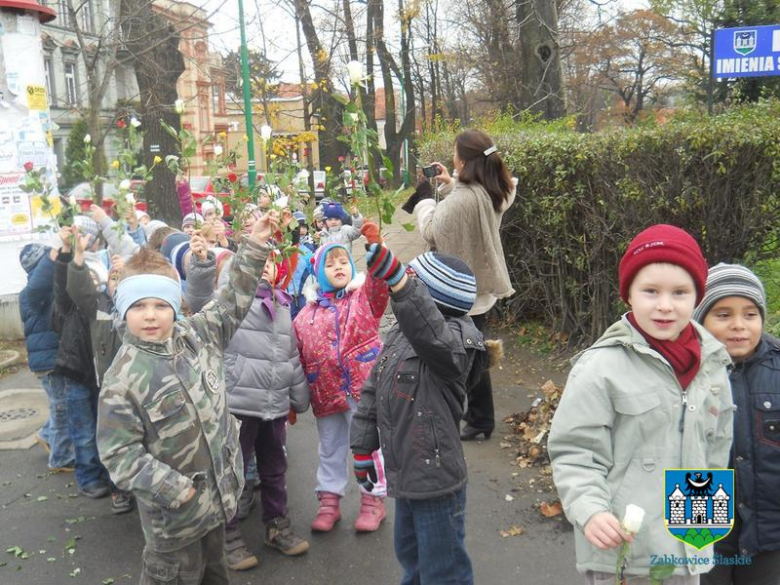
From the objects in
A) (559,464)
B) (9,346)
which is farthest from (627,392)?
(9,346)

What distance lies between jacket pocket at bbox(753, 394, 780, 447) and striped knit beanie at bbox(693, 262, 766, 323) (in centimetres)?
32

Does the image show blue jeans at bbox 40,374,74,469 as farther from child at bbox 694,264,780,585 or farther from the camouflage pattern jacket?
child at bbox 694,264,780,585

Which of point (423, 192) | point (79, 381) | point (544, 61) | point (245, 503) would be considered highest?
point (544, 61)

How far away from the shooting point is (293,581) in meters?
3.55

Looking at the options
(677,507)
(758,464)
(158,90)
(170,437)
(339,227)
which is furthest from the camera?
(158,90)

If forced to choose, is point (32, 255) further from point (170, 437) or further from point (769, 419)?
point (769, 419)

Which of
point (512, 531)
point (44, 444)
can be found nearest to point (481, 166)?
point (512, 531)

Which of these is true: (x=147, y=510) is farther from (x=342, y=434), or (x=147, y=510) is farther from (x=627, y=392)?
(x=627, y=392)

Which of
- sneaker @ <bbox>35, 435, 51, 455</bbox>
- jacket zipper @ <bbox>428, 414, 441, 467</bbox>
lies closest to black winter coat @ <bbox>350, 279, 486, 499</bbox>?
jacket zipper @ <bbox>428, 414, 441, 467</bbox>

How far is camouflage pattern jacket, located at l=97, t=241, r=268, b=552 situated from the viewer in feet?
8.63

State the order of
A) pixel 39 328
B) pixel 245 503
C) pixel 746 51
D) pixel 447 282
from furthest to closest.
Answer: pixel 746 51
pixel 39 328
pixel 245 503
pixel 447 282

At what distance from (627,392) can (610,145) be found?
3.95 metres

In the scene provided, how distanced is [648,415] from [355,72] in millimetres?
1351

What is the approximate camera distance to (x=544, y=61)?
10.2 meters
